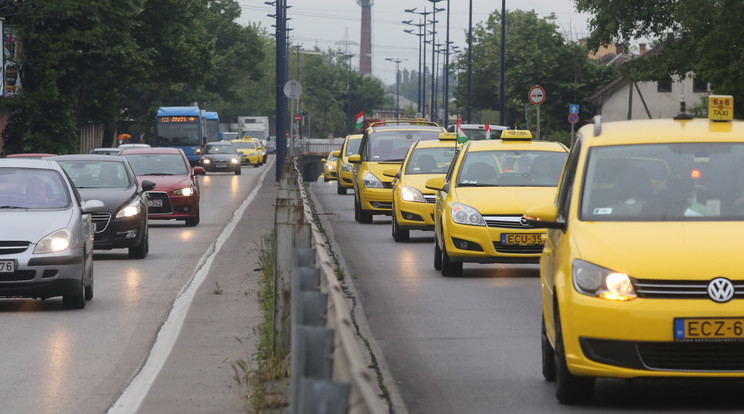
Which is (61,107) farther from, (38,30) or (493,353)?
(493,353)

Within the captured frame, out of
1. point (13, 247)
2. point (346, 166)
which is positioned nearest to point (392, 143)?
point (346, 166)

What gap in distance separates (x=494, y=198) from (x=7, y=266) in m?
5.56

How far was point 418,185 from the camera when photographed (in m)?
23.0

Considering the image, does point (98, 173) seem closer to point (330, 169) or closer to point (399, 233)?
point (399, 233)

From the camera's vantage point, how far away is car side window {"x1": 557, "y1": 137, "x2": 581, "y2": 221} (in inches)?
350

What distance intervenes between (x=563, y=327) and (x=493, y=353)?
2.67 meters

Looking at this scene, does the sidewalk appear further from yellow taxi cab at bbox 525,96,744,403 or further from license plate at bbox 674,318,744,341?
license plate at bbox 674,318,744,341

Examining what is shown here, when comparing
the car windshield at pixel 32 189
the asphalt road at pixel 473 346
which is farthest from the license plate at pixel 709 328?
the car windshield at pixel 32 189

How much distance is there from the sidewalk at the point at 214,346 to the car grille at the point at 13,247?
1.57 meters

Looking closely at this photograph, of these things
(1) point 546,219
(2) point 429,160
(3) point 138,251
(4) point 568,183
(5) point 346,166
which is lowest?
(3) point 138,251

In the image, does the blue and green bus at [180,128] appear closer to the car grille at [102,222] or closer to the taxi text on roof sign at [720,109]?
the car grille at [102,222]

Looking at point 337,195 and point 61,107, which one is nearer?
point 337,195

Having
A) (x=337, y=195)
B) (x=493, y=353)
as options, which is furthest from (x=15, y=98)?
(x=493, y=353)

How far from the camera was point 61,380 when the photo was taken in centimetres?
966
